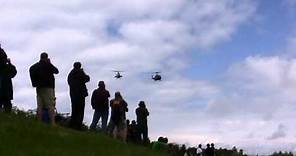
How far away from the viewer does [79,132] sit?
2102 centimetres

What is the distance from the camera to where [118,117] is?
25.1 meters

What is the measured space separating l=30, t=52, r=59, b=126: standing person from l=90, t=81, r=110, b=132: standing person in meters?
3.84

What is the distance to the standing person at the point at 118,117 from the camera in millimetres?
24891

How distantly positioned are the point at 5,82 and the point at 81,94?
2.22 meters

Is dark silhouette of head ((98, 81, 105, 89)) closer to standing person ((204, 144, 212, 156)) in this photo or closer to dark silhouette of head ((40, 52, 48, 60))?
dark silhouette of head ((40, 52, 48, 60))

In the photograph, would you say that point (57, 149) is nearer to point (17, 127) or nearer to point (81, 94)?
point (17, 127)

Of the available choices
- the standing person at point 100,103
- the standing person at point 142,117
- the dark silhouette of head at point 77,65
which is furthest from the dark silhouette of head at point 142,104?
the dark silhouette of head at point 77,65

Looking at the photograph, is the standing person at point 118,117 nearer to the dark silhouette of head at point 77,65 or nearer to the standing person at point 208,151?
the dark silhouette of head at point 77,65

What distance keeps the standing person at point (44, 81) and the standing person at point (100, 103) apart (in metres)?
3.84

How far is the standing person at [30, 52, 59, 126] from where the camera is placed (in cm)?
1991

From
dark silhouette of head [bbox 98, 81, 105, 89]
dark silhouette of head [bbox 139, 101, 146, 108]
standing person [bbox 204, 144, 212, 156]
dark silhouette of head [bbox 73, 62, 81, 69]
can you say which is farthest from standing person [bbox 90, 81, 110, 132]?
standing person [bbox 204, 144, 212, 156]

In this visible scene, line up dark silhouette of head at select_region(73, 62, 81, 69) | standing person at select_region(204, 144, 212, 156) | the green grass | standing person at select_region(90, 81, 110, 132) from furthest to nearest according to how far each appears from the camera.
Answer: standing person at select_region(204, 144, 212, 156) < standing person at select_region(90, 81, 110, 132) < dark silhouette of head at select_region(73, 62, 81, 69) < the green grass

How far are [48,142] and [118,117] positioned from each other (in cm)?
695

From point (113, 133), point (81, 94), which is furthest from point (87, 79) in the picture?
point (113, 133)
